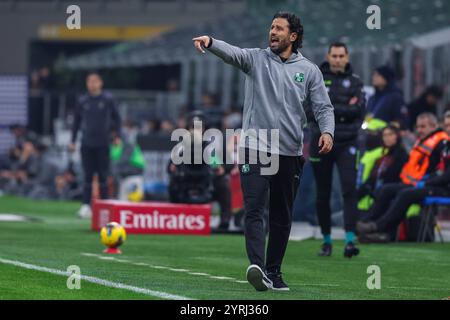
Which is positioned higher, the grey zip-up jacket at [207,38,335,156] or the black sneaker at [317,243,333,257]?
the grey zip-up jacket at [207,38,335,156]

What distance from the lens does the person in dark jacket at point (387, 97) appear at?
61.4 feet

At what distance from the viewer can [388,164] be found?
60.1 feet

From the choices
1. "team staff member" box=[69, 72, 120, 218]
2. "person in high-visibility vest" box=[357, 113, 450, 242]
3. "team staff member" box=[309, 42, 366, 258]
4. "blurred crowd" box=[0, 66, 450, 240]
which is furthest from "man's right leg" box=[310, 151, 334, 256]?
"team staff member" box=[69, 72, 120, 218]

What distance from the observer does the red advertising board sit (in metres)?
18.5

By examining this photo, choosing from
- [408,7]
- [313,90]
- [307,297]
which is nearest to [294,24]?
[313,90]

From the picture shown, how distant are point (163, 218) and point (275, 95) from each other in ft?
25.8

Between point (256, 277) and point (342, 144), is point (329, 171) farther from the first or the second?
point (256, 277)

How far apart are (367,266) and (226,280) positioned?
7.86ft

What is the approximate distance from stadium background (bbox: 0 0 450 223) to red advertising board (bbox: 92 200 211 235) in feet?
6.57

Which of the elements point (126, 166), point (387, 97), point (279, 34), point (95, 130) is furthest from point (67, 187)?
point (279, 34)

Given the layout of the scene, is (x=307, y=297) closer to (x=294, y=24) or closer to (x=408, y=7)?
(x=294, y=24)

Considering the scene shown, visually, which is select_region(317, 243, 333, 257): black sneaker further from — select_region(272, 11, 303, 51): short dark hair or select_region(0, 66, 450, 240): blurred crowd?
select_region(272, 11, 303, 51): short dark hair

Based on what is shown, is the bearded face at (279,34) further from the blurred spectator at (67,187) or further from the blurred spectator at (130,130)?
the blurred spectator at (67,187)
